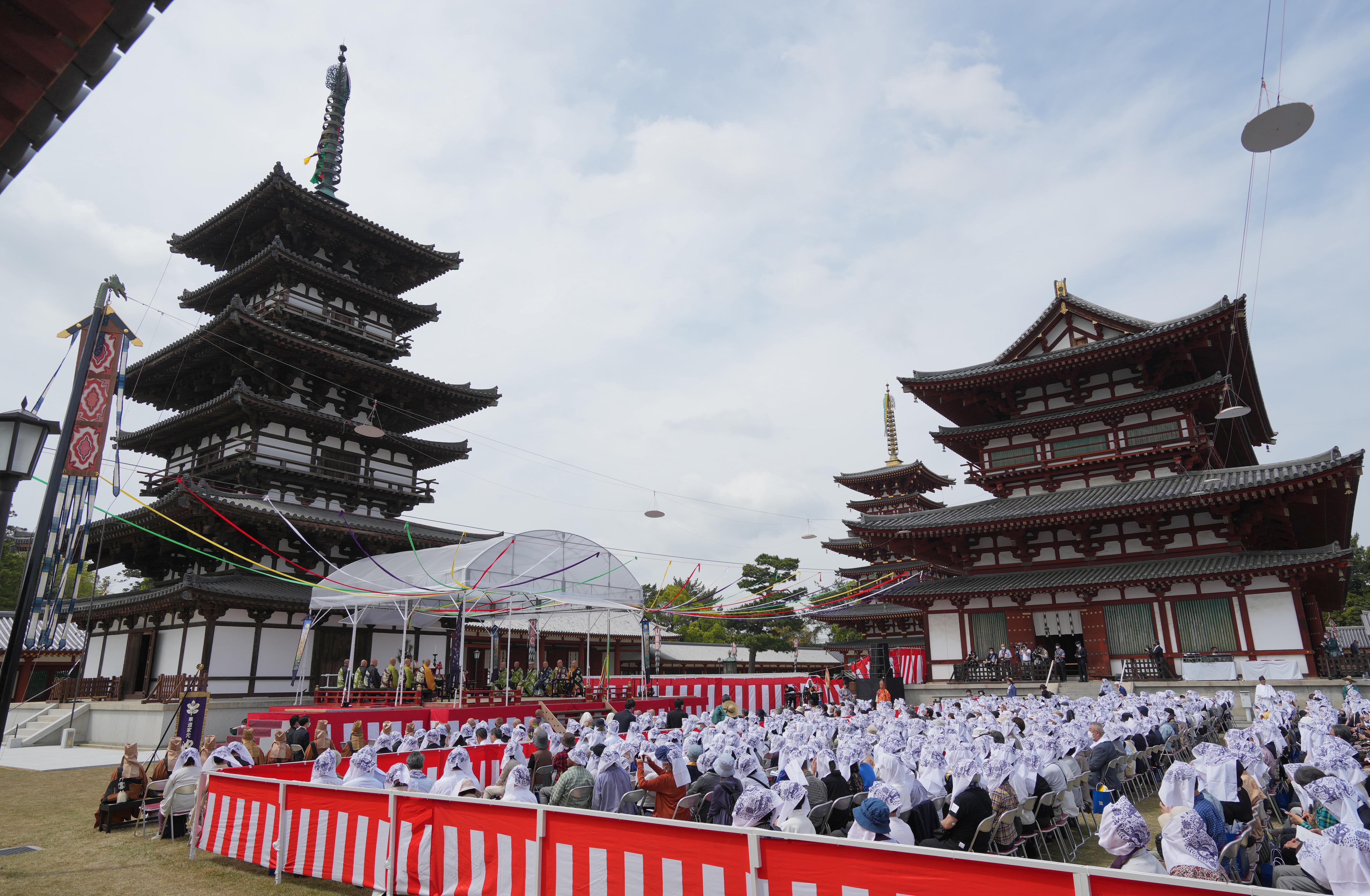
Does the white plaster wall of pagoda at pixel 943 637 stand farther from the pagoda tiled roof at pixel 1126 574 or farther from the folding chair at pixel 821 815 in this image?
the folding chair at pixel 821 815

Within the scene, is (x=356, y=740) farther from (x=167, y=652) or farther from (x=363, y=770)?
(x=167, y=652)

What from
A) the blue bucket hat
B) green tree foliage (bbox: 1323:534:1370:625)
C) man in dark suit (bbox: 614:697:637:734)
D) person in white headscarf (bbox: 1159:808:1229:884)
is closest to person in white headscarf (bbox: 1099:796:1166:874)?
person in white headscarf (bbox: 1159:808:1229:884)

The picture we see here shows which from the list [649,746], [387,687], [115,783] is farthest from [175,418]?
[649,746]

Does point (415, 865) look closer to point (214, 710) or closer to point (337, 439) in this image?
point (214, 710)

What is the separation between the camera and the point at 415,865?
6414 mm

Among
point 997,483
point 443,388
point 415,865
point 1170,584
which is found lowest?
point 415,865

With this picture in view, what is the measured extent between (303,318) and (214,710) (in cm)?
1268

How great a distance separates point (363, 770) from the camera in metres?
7.98

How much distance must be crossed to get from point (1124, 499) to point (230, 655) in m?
24.9

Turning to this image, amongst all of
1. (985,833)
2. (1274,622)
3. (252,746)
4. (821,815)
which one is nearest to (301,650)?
(252,746)

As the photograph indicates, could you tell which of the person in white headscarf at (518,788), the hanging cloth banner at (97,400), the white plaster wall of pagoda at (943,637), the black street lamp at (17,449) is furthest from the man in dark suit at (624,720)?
the white plaster wall of pagoda at (943,637)

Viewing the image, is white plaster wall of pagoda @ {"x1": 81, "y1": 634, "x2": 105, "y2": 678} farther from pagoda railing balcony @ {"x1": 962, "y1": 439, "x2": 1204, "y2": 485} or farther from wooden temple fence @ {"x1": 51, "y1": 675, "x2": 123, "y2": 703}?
pagoda railing balcony @ {"x1": 962, "y1": 439, "x2": 1204, "y2": 485}

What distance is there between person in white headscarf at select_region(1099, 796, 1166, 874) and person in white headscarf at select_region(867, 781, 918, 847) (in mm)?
1640

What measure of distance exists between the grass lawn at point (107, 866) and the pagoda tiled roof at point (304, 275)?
18332 millimetres
